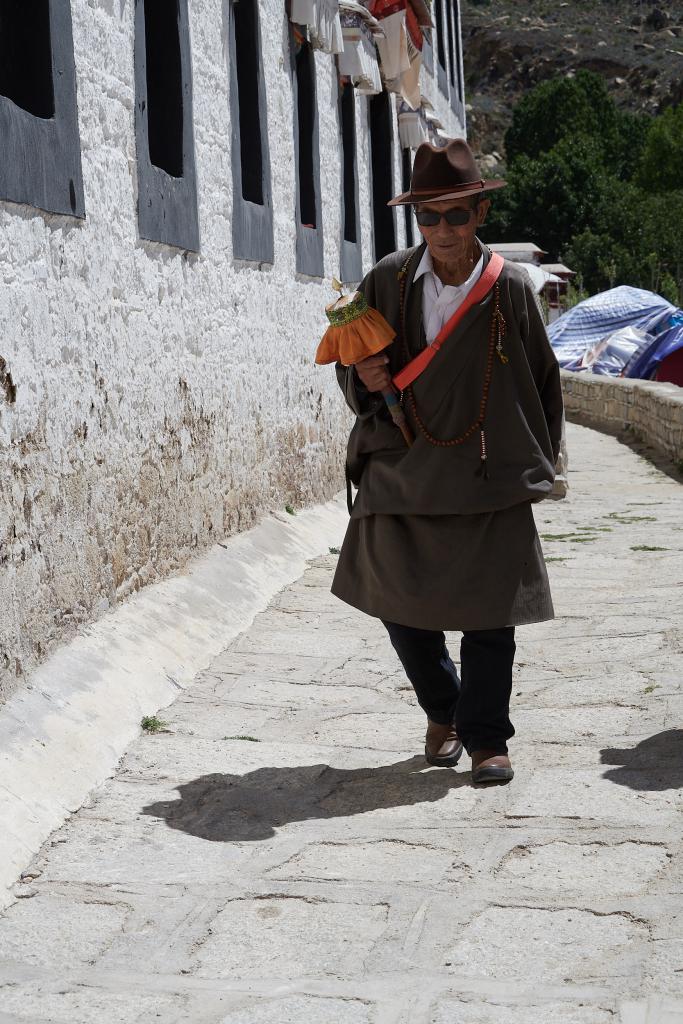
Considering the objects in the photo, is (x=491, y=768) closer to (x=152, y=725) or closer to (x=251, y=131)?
(x=152, y=725)

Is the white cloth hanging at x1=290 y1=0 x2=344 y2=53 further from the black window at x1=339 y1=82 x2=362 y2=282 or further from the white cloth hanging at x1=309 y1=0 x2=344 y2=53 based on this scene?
the black window at x1=339 y1=82 x2=362 y2=282

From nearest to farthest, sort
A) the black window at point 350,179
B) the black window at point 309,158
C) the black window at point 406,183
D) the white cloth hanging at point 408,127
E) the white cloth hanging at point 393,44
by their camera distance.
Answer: the black window at point 309,158, the black window at point 350,179, the white cloth hanging at point 393,44, the white cloth hanging at point 408,127, the black window at point 406,183

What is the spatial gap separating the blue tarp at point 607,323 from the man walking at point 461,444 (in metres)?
24.3

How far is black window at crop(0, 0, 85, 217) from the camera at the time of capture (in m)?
4.95

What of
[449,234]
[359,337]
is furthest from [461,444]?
[449,234]

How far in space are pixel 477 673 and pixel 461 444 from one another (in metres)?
0.68

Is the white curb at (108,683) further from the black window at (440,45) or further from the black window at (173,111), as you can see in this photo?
the black window at (440,45)

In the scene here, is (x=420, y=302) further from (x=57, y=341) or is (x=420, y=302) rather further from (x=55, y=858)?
(x=55, y=858)

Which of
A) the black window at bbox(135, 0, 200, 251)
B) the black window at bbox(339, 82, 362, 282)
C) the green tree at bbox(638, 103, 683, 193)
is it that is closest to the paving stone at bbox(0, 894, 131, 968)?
the black window at bbox(135, 0, 200, 251)

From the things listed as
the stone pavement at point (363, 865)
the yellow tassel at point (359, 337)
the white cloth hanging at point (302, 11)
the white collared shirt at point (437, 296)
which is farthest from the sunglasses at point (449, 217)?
the white cloth hanging at point (302, 11)

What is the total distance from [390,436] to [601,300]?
28.4 meters

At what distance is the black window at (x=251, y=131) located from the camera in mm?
8016

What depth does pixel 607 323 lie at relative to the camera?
31.1m

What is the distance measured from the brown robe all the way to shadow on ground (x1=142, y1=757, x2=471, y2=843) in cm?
52
